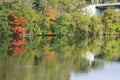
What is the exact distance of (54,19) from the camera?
5131cm

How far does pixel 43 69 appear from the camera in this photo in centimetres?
1852

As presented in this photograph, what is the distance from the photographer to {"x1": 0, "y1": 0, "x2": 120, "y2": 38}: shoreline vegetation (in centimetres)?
4662

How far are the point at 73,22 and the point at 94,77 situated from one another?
35.2 m

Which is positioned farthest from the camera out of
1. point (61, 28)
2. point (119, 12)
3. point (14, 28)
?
point (119, 12)

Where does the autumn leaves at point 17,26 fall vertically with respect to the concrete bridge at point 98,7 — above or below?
below

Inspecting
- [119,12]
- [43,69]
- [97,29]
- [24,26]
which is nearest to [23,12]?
[24,26]

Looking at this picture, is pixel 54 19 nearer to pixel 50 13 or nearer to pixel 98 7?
pixel 50 13

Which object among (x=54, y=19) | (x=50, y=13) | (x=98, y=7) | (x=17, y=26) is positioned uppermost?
(x=98, y=7)

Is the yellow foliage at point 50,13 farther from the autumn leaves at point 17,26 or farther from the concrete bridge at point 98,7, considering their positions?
the concrete bridge at point 98,7

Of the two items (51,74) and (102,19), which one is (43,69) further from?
(102,19)

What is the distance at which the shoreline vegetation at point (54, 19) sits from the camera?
4662 cm

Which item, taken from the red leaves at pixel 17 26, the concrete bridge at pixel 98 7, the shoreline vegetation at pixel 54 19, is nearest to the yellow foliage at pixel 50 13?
the shoreline vegetation at pixel 54 19

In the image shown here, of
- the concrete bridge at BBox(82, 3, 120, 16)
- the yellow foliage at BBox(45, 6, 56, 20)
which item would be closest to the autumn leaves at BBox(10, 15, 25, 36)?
the yellow foliage at BBox(45, 6, 56, 20)

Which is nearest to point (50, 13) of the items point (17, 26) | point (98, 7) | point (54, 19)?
point (54, 19)
